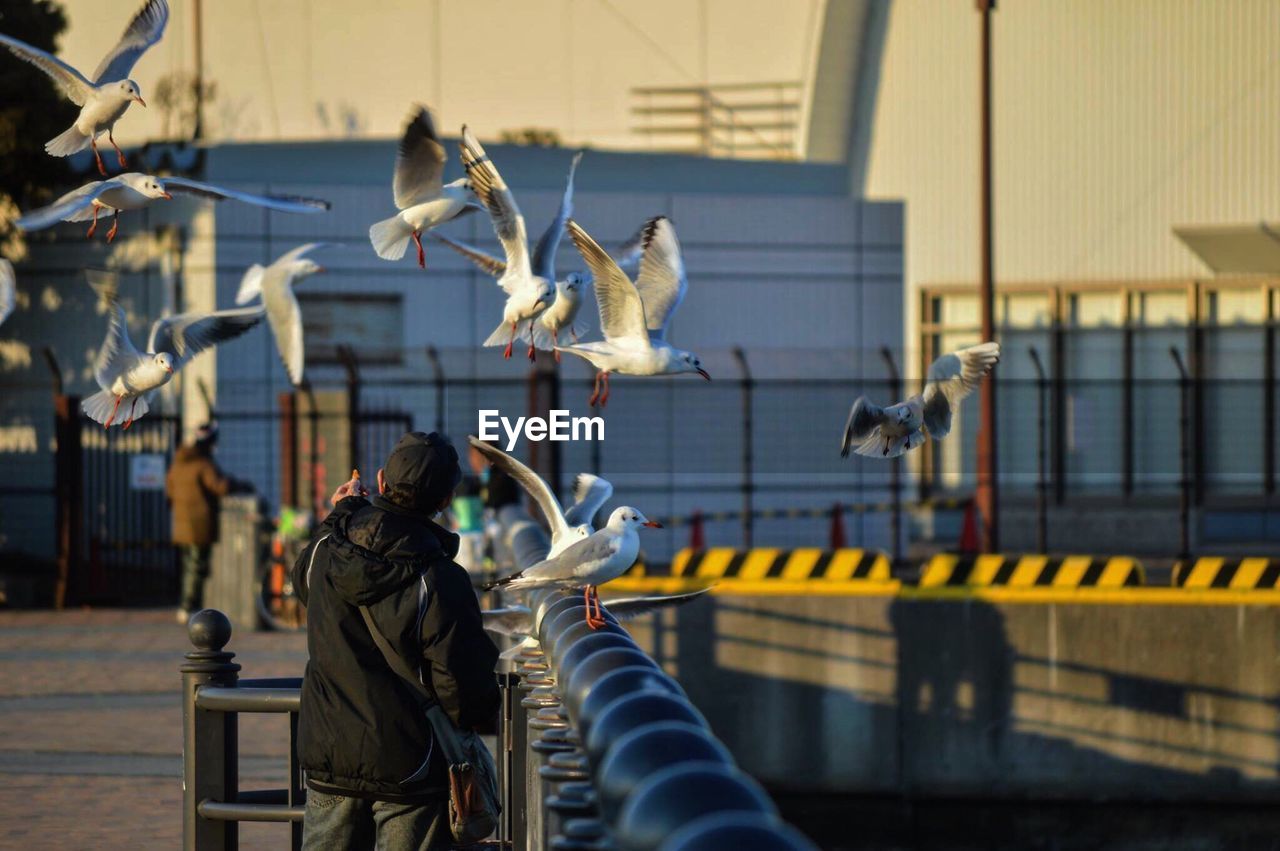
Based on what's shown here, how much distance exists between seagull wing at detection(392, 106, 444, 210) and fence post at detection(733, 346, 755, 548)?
15.3 metres

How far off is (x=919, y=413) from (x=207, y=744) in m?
3.05

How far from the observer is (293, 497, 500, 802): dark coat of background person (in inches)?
205

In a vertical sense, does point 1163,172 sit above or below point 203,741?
above

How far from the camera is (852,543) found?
26.8 metres

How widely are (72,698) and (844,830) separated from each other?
571 centimetres

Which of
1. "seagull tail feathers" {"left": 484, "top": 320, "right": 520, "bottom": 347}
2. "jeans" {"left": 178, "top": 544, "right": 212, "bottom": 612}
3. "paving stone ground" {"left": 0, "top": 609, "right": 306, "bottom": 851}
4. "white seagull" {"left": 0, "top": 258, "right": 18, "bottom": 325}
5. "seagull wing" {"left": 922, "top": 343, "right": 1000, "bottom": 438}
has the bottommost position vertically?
"paving stone ground" {"left": 0, "top": 609, "right": 306, "bottom": 851}

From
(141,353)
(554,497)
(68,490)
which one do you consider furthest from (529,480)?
(68,490)

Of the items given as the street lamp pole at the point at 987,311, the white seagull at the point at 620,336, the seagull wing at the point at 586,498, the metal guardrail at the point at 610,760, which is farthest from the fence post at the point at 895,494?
the metal guardrail at the point at 610,760

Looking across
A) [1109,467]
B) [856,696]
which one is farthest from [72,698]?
[1109,467]

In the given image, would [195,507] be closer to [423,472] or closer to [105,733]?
[105,733]

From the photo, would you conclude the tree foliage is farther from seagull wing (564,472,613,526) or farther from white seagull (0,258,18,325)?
seagull wing (564,472,613,526)

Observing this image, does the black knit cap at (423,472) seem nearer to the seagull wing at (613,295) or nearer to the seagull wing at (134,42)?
the seagull wing at (613,295)

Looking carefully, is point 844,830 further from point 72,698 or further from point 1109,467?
point 1109,467

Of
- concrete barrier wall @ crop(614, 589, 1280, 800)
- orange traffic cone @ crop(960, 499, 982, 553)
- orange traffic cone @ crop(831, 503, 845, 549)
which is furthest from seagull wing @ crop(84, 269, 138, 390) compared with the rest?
orange traffic cone @ crop(960, 499, 982, 553)
